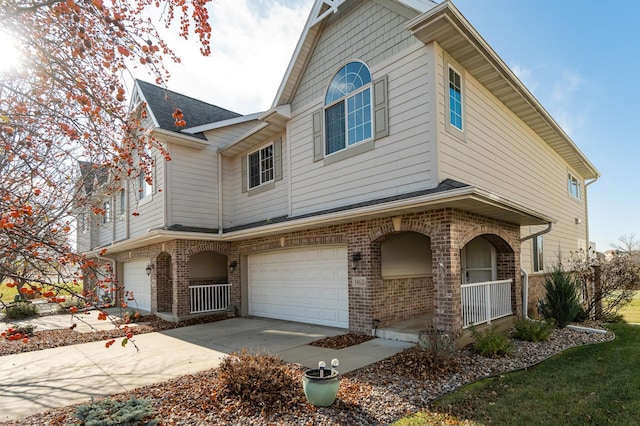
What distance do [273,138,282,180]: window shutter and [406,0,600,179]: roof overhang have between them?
5.86 meters

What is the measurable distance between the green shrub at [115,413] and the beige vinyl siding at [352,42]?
811 cm

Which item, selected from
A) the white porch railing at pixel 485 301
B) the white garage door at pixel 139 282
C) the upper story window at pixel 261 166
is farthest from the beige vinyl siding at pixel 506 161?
the white garage door at pixel 139 282

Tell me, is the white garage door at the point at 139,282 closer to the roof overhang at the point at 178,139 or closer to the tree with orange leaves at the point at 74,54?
the roof overhang at the point at 178,139

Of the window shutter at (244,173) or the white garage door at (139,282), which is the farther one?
the white garage door at (139,282)

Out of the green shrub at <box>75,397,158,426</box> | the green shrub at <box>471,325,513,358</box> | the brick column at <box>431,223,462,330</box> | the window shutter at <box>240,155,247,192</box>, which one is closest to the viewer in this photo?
the green shrub at <box>75,397,158,426</box>

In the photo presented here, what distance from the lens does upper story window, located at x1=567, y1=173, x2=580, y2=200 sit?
16578mm

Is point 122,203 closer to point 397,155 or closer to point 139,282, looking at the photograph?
point 139,282

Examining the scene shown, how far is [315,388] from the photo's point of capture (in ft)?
15.5

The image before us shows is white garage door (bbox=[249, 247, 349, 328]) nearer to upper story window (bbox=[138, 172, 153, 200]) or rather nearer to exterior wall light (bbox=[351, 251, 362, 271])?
exterior wall light (bbox=[351, 251, 362, 271])

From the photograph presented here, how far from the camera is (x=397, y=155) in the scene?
8.19 meters

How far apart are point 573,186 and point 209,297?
660 inches

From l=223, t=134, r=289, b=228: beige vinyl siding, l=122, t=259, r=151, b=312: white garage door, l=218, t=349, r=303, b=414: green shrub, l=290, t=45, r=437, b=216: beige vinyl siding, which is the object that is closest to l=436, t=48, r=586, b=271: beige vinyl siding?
l=290, t=45, r=437, b=216: beige vinyl siding

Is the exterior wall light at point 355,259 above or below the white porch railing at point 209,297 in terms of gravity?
above

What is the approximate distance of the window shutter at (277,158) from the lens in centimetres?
1212
